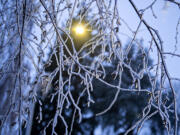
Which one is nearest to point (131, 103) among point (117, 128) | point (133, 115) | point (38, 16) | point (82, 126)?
point (133, 115)

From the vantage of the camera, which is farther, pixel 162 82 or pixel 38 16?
pixel 38 16

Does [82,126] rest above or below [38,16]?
below

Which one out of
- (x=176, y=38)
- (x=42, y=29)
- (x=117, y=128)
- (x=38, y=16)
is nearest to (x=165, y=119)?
(x=176, y=38)

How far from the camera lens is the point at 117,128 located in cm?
741

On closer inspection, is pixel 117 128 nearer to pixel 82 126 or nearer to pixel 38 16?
pixel 82 126

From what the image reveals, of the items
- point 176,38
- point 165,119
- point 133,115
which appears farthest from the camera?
point 133,115

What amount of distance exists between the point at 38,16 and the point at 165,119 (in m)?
0.74

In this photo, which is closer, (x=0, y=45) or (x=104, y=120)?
(x=0, y=45)

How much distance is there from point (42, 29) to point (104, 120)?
22.5 feet

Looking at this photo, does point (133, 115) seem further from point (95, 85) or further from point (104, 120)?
point (95, 85)

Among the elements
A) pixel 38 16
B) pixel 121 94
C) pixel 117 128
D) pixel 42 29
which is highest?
pixel 121 94

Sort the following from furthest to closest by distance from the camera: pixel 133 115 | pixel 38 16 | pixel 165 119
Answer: pixel 133 115 < pixel 38 16 < pixel 165 119

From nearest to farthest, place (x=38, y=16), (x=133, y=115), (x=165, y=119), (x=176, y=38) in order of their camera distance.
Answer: (x=165, y=119) → (x=176, y=38) → (x=38, y=16) → (x=133, y=115)

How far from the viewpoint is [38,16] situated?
3.51ft
